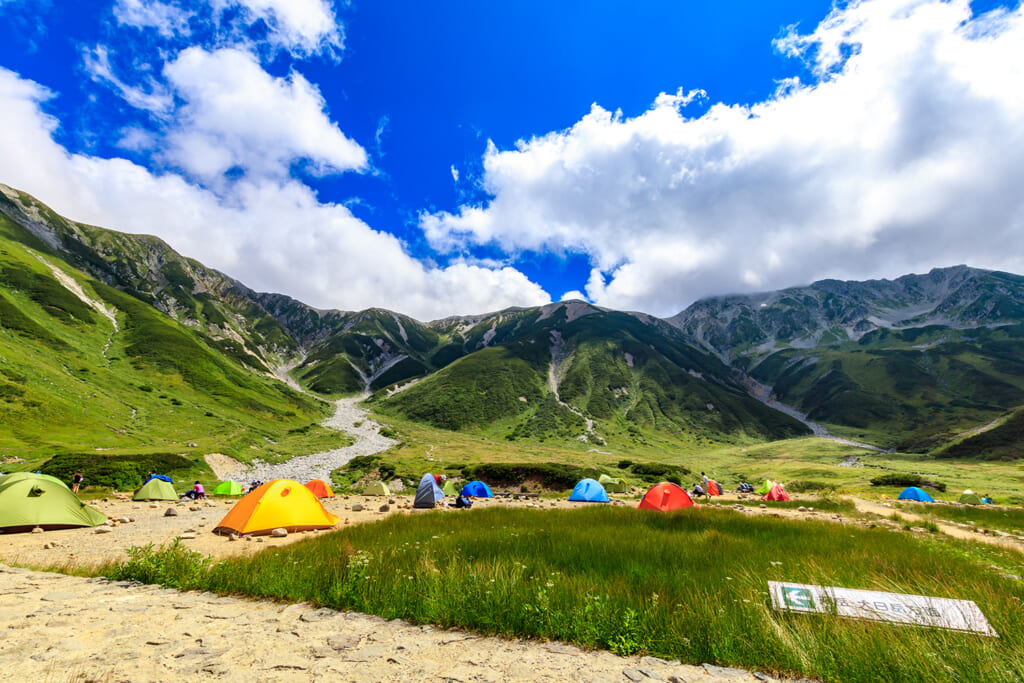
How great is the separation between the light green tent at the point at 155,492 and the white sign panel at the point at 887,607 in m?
34.3

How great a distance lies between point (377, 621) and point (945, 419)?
241 metres

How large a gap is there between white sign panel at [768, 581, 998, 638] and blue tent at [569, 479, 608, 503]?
22.2 m

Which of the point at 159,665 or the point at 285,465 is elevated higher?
the point at 159,665

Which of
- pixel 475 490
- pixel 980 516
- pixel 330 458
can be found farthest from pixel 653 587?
pixel 330 458

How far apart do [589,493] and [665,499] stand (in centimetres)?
935

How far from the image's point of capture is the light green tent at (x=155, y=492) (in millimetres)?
24402

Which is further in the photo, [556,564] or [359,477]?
[359,477]

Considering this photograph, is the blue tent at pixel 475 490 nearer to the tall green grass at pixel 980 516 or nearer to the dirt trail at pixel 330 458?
the dirt trail at pixel 330 458

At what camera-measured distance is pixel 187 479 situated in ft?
113

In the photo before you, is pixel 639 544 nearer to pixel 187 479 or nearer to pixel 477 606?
pixel 477 606

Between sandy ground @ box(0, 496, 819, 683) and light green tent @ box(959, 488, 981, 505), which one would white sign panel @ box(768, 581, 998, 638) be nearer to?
sandy ground @ box(0, 496, 819, 683)

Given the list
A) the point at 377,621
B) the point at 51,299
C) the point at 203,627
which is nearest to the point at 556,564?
the point at 377,621

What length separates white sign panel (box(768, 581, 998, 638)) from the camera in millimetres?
4412

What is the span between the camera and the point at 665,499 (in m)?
18.0
